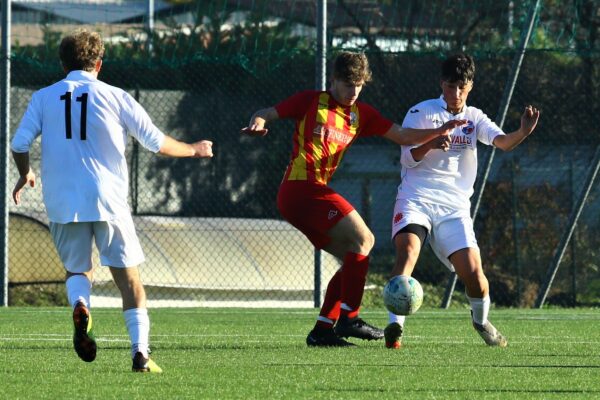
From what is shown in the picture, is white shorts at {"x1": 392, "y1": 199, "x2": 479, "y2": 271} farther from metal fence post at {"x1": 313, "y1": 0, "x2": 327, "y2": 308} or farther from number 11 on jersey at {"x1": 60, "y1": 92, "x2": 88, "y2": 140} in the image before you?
metal fence post at {"x1": 313, "y1": 0, "x2": 327, "y2": 308}

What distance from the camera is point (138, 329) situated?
6.48 meters

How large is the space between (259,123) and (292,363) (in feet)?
5.29

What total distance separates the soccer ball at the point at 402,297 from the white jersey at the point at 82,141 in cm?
220

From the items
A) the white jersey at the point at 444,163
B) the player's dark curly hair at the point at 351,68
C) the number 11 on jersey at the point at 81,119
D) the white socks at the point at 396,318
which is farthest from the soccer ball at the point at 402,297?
the number 11 on jersey at the point at 81,119

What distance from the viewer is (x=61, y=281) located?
14578 mm

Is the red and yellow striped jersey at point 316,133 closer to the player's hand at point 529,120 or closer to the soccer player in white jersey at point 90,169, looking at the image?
the player's hand at point 529,120

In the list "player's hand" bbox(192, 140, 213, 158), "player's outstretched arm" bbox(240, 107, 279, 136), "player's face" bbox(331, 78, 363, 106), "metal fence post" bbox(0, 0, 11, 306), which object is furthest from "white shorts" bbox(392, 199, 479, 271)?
"metal fence post" bbox(0, 0, 11, 306)

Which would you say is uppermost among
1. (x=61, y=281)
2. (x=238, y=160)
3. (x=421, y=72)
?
(x=421, y=72)

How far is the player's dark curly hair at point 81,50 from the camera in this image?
6.64m

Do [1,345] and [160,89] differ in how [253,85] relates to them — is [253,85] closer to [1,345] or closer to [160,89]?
[160,89]

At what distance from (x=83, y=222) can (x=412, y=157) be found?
9.11ft

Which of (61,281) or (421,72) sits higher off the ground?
(421,72)

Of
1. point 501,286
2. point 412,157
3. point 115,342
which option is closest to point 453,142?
point 412,157

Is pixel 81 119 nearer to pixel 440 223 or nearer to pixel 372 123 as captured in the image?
pixel 372 123
